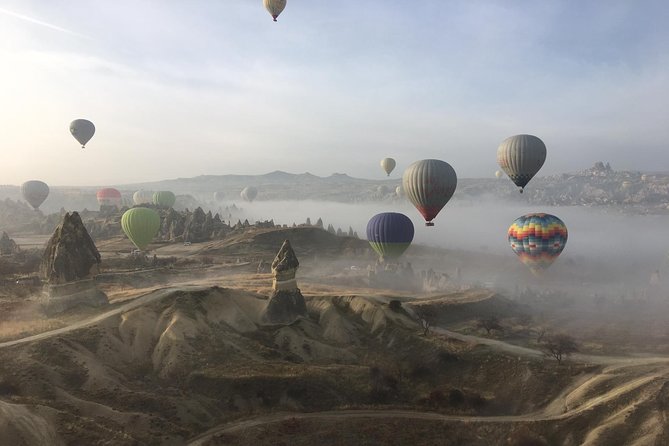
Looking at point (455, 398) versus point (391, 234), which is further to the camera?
point (391, 234)

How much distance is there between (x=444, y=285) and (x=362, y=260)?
35499mm

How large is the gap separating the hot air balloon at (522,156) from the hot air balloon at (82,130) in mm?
118002

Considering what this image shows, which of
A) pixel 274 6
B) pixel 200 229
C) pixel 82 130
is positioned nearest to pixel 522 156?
pixel 274 6

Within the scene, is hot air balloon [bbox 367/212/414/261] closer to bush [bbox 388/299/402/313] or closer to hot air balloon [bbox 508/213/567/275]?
hot air balloon [bbox 508/213/567/275]

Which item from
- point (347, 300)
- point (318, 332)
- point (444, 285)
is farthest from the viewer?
point (444, 285)

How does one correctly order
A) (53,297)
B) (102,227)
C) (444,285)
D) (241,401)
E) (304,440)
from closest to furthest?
(304,440) → (241,401) → (53,297) → (444,285) → (102,227)

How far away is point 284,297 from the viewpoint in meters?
70.8

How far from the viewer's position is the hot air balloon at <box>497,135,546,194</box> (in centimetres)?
9275

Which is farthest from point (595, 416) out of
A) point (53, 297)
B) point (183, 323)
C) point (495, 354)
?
point (53, 297)

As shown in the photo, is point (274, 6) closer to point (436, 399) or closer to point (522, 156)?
point (522, 156)

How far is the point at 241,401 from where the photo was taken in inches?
2000

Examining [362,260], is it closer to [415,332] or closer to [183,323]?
[415,332]

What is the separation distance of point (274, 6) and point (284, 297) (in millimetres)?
52490

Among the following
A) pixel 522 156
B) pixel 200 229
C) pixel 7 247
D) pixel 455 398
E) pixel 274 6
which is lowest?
pixel 455 398
